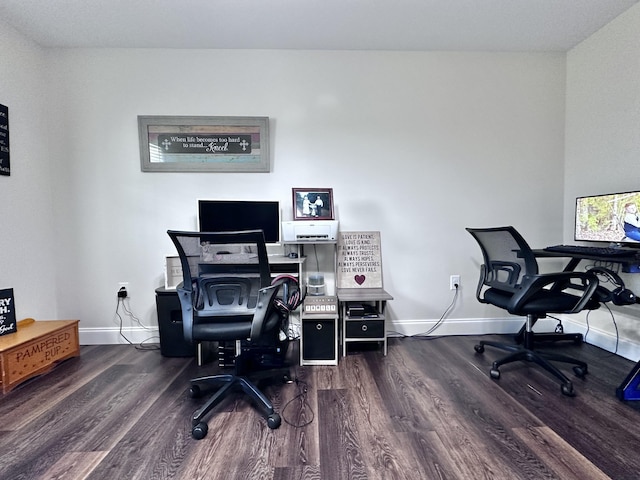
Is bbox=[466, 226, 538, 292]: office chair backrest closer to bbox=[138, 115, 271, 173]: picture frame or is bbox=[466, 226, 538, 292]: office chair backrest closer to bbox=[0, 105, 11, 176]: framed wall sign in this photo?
bbox=[138, 115, 271, 173]: picture frame

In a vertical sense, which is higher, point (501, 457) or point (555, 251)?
point (555, 251)

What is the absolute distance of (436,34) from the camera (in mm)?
2324

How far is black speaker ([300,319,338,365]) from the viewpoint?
83.4 inches

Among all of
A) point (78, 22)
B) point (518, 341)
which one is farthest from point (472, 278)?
point (78, 22)

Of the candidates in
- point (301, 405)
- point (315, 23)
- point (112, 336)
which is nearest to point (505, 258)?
point (301, 405)

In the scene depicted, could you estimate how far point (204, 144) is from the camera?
8.18 feet

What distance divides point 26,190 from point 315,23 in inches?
103

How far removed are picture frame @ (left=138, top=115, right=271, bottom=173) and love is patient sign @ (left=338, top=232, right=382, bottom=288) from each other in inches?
38.6

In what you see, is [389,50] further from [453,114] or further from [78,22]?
[78,22]

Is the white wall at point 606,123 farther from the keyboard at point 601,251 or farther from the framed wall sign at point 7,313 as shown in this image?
the framed wall sign at point 7,313

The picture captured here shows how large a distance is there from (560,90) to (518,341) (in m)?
2.29

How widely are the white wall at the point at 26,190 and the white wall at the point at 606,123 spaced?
181 inches

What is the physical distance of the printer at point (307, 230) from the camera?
2.18 metres

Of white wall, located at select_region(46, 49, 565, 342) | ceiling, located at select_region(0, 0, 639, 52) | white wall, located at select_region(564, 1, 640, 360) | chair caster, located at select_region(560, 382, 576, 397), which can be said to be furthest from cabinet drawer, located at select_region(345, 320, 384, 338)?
ceiling, located at select_region(0, 0, 639, 52)
